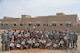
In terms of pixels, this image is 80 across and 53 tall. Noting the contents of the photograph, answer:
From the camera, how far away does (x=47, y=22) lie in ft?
178

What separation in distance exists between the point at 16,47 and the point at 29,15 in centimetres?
4936

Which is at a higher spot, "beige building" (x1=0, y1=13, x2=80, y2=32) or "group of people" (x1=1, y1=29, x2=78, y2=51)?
"beige building" (x1=0, y1=13, x2=80, y2=32)

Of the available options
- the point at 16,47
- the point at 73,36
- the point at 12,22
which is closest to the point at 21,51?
the point at 16,47

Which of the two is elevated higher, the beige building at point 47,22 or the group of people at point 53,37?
the beige building at point 47,22

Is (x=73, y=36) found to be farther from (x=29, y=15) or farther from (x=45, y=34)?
(x=29, y=15)

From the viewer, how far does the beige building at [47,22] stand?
49938 mm

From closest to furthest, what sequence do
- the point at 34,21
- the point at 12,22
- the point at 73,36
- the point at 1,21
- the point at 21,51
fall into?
the point at 21,51
the point at 73,36
the point at 34,21
the point at 12,22
the point at 1,21

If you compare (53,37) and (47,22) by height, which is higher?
(47,22)

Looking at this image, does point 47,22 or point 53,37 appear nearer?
point 53,37

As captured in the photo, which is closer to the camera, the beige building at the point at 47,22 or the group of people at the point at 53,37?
the group of people at the point at 53,37

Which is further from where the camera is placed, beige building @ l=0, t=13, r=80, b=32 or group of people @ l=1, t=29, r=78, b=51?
beige building @ l=0, t=13, r=80, b=32

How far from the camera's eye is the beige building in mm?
49938

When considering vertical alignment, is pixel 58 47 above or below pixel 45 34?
below

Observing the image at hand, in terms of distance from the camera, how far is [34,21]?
186 ft
